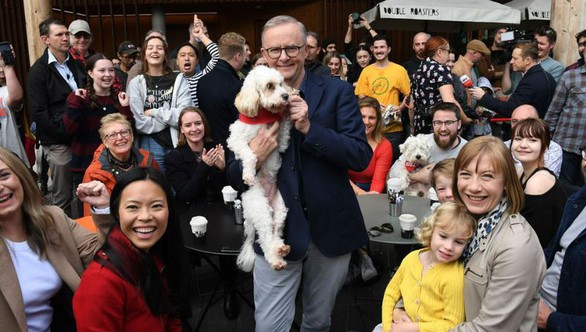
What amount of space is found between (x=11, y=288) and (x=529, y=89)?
480 centimetres

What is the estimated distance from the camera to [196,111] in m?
4.07

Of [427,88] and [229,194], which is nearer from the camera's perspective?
[229,194]

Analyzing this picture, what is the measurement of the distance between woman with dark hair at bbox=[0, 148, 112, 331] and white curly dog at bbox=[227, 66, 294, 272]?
83 centimetres

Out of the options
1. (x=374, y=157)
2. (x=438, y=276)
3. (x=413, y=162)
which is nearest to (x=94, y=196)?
(x=438, y=276)

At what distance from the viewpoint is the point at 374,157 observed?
4.35m

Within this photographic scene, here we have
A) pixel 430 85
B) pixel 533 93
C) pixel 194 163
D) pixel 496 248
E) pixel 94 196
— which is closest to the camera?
pixel 496 248

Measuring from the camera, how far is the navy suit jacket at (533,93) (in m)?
4.80

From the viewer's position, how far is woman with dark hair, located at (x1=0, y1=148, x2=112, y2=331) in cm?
187

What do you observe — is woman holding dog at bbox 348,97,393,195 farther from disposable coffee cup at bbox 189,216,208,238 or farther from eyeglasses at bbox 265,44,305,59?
eyeglasses at bbox 265,44,305,59

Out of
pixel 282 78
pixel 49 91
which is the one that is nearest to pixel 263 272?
pixel 282 78

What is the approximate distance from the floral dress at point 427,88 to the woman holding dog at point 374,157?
37.7 inches

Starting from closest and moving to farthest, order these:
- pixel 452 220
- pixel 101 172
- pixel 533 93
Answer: pixel 452 220
pixel 101 172
pixel 533 93

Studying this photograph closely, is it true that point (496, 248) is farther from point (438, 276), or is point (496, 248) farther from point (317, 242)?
point (317, 242)

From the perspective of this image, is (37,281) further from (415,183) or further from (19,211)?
(415,183)
